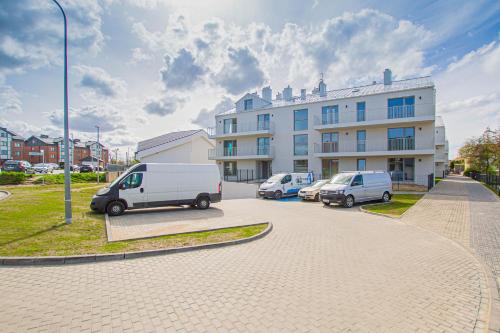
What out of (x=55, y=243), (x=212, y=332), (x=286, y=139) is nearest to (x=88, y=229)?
(x=55, y=243)

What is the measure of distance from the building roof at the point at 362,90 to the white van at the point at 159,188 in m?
18.4

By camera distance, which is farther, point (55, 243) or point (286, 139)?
point (286, 139)

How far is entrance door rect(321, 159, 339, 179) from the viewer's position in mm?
27172

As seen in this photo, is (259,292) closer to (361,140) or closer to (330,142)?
(361,140)

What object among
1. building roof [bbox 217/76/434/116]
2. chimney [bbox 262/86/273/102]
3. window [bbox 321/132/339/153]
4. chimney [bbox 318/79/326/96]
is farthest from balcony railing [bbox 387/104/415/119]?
chimney [bbox 262/86/273/102]

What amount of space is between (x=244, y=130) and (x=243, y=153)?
289 cm

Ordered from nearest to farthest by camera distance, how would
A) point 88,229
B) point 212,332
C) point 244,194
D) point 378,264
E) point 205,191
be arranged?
point 212,332, point 378,264, point 88,229, point 205,191, point 244,194

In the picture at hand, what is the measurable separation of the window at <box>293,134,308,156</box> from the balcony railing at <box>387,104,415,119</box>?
330 inches

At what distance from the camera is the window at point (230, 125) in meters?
33.0

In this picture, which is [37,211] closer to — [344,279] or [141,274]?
[141,274]

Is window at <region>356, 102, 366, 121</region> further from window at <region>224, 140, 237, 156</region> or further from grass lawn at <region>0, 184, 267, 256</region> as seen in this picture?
grass lawn at <region>0, 184, 267, 256</region>

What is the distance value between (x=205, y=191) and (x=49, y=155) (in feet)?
274

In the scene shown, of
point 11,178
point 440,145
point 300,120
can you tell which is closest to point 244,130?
point 300,120

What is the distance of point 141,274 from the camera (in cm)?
520
